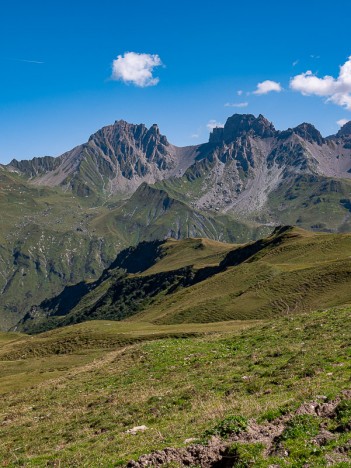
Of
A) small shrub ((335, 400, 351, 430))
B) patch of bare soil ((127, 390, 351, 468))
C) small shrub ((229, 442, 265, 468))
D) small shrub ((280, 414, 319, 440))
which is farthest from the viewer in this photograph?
small shrub ((335, 400, 351, 430))

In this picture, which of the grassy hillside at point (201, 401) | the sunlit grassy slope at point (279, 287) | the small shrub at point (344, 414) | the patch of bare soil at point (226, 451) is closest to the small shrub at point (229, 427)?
the grassy hillside at point (201, 401)

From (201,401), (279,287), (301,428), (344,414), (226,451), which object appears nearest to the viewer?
(226,451)

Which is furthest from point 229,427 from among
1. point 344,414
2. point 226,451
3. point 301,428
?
point 344,414

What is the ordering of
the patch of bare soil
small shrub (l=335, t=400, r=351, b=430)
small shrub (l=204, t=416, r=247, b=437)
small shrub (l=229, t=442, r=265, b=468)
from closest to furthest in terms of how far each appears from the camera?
small shrub (l=229, t=442, r=265, b=468) < the patch of bare soil < small shrub (l=335, t=400, r=351, b=430) < small shrub (l=204, t=416, r=247, b=437)

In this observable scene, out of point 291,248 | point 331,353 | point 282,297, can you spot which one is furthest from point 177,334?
point 291,248

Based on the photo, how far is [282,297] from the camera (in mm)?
101500

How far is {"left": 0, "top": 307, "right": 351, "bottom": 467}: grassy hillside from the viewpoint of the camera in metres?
17.3

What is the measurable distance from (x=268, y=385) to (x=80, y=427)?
11718 mm

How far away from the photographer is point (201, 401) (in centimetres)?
2669

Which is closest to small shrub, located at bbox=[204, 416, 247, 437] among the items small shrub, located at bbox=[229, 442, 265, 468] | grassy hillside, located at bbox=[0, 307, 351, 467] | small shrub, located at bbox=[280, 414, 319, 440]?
grassy hillside, located at bbox=[0, 307, 351, 467]

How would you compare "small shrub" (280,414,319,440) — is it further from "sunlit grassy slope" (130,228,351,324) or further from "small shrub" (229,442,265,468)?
"sunlit grassy slope" (130,228,351,324)

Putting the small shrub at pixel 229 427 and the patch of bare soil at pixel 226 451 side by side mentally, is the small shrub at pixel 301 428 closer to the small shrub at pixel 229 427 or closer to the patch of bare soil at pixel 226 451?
the patch of bare soil at pixel 226 451

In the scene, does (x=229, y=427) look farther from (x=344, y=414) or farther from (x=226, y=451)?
(x=344, y=414)

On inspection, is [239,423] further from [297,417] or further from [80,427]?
[80,427]
